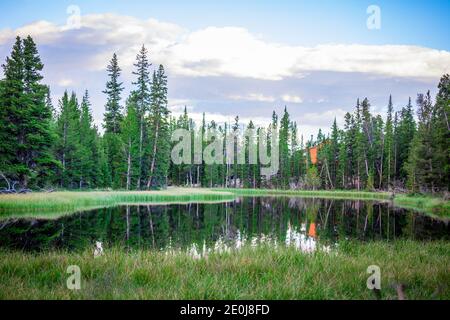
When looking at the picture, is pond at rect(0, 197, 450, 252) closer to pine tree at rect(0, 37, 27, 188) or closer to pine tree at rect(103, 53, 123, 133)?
pine tree at rect(0, 37, 27, 188)

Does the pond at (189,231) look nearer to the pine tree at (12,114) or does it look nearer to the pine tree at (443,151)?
the pine tree at (12,114)

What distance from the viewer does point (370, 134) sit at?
253 feet

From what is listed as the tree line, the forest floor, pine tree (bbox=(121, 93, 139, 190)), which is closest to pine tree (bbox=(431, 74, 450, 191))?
the tree line

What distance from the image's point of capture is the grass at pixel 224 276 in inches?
273

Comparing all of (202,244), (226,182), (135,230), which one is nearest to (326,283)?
(202,244)

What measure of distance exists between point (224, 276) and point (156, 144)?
46859mm

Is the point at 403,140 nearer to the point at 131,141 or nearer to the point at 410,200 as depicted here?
the point at 410,200

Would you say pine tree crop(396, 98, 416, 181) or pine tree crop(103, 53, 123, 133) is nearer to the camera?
pine tree crop(103, 53, 123, 133)

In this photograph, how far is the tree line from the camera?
113ft

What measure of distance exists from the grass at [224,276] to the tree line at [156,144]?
26.9m

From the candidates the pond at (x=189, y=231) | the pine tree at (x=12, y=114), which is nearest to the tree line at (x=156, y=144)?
the pine tree at (x=12, y=114)

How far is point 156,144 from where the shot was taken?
53906 millimetres

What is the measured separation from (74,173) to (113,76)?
17444 mm

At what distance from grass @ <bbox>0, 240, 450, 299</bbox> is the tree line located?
2688cm
